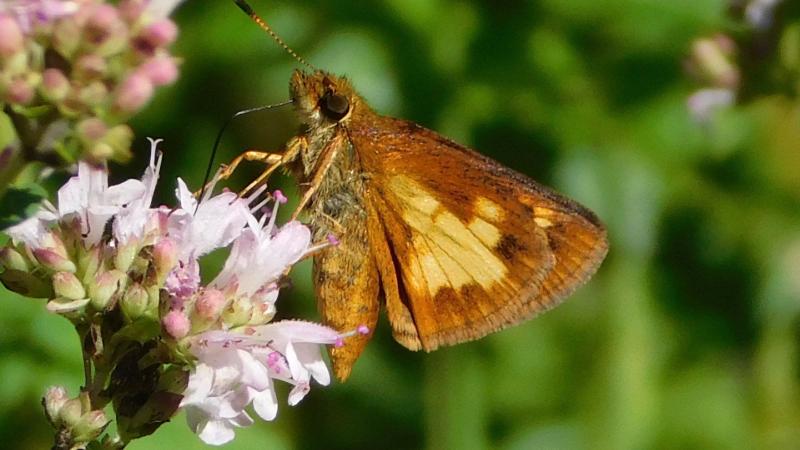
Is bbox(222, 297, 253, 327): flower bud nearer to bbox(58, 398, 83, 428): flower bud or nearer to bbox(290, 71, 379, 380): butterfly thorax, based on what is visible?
bbox(58, 398, 83, 428): flower bud

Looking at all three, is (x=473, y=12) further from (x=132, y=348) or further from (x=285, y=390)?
(x=132, y=348)

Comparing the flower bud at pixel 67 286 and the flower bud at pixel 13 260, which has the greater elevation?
the flower bud at pixel 13 260

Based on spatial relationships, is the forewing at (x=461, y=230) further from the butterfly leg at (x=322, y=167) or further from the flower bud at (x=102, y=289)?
the flower bud at (x=102, y=289)

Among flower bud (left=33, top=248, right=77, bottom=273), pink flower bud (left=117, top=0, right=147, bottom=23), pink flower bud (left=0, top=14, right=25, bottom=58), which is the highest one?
pink flower bud (left=117, top=0, right=147, bottom=23)

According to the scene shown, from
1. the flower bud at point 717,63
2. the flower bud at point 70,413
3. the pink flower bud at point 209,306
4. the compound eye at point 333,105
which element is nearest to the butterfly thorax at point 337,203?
the compound eye at point 333,105

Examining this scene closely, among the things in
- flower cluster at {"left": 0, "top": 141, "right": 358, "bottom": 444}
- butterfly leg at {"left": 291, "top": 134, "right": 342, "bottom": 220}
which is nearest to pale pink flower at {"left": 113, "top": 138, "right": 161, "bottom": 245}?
flower cluster at {"left": 0, "top": 141, "right": 358, "bottom": 444}

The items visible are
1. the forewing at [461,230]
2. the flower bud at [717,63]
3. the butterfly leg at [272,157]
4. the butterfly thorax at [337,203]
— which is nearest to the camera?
the butterfly leg at [272,157]
